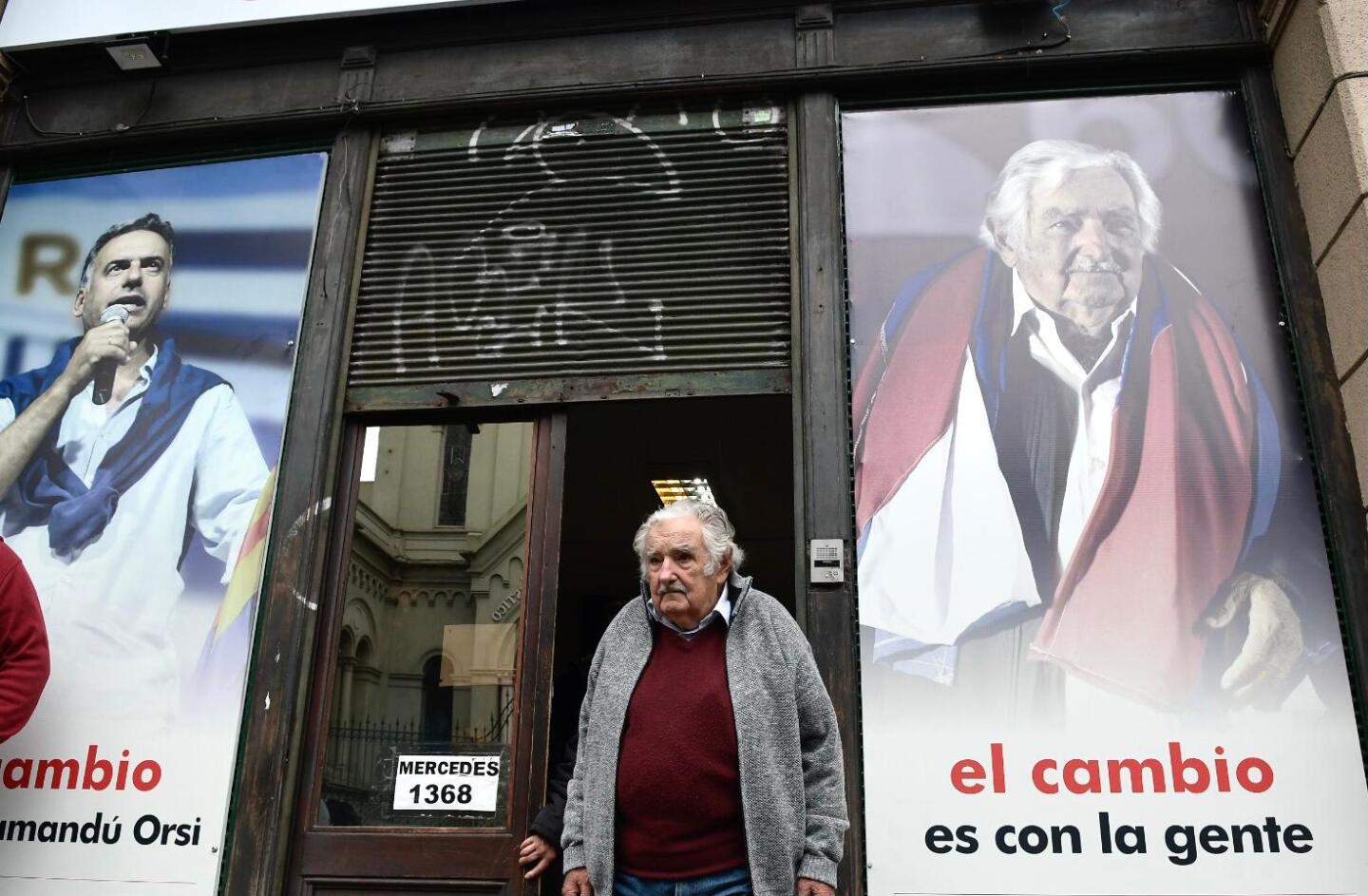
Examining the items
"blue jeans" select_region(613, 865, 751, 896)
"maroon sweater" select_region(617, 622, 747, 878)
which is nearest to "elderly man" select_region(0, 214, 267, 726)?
"maroon sweater" select_region(617, 622, 747, 878)

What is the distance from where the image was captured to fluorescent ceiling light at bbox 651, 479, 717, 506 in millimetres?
8078

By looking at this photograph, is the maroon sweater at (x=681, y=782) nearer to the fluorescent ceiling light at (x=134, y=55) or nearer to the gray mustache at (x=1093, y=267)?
the gray mustache at (x=1093, y=267)

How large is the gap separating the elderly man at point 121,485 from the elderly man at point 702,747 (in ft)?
6.79

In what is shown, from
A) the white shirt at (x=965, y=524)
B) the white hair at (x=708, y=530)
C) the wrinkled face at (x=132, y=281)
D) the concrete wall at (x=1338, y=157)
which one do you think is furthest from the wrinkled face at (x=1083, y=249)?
the wrinkled face at (x=132, y=281)

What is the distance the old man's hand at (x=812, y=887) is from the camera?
112 inches

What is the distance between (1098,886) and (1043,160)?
109 inches

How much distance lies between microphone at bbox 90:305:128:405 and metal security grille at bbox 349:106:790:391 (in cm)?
113

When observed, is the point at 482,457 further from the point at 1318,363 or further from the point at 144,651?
the point at 1318,363

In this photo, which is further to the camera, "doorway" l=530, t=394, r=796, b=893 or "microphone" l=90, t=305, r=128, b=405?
"doorway" l=530, t=394, r=796, b=893

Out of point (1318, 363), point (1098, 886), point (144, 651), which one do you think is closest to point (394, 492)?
point (144, 651)

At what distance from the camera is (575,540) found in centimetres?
848

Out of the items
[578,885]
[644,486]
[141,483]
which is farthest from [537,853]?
[644,486]

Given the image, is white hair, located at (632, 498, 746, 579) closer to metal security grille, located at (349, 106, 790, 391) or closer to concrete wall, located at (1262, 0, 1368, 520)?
metal security grille, located at (349, 106, 790, 391)

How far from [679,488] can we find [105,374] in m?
4.44
